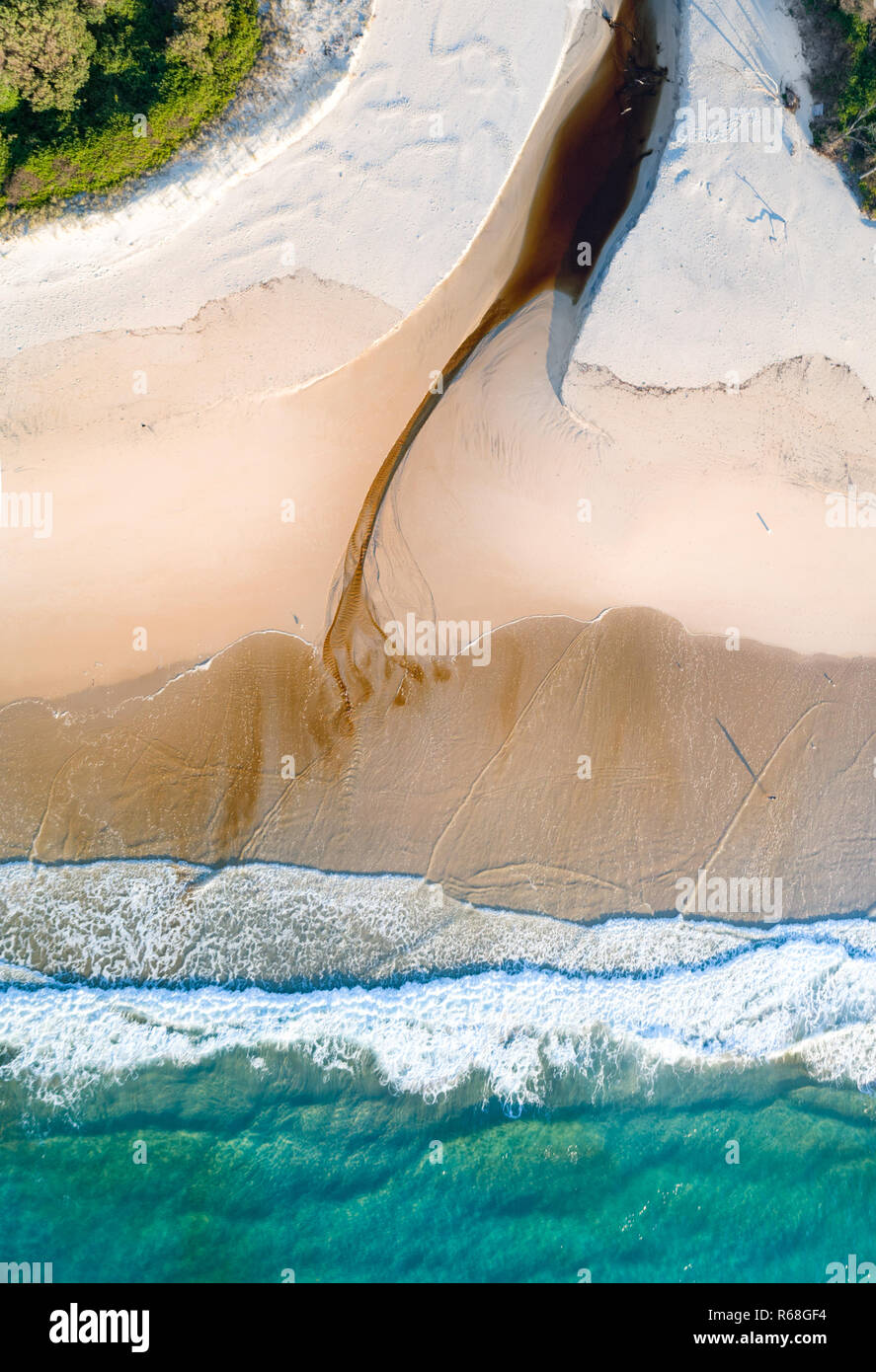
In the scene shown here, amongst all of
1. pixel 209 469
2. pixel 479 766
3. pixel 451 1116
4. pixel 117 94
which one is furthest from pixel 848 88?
pixel 451 1116

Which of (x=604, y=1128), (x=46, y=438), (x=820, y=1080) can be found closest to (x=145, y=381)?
(x=46, y=438)

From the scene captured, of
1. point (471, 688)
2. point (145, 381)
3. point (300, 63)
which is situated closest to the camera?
point (300, 63)

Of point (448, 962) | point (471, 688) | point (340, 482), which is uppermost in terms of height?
point (340, 482)

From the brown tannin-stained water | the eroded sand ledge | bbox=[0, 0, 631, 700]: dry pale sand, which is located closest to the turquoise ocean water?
the eroded sand ledge

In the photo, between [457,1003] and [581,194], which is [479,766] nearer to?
[457,1003]

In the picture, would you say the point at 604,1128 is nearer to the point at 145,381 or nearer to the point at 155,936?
the point at 155,936

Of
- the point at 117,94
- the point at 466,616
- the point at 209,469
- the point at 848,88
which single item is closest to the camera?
the point at 117,94

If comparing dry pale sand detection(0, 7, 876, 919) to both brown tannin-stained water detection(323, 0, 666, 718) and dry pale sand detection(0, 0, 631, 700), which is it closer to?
dry pale sand detection(0, 0, 631, 700)
